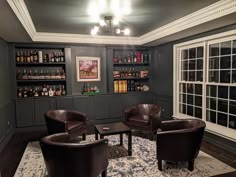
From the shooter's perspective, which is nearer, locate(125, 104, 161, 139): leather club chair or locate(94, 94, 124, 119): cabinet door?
locate(125, 104, 161, 139): leather club chair

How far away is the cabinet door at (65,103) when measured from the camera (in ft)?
16.8

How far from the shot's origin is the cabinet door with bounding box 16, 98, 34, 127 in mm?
4828

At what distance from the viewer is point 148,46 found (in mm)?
5844

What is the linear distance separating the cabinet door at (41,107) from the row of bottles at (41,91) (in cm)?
18

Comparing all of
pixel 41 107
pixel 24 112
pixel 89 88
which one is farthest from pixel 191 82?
pixel 24 112

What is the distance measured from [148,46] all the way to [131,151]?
358cm

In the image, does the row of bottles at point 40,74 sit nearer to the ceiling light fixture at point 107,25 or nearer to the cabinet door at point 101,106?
the cabinet door at point 101,106

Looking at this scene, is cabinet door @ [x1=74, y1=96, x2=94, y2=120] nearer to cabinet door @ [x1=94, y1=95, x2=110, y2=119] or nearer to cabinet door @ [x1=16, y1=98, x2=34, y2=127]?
cabinet door @ [x1=94, y1=95, x2=110, y2=119]

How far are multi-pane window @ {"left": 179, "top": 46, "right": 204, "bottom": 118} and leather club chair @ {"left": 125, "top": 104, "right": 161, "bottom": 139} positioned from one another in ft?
2.82

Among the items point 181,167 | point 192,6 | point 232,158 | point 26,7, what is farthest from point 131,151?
point 26,7

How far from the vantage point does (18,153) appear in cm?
349

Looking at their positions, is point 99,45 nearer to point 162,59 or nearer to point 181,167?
point 162,59

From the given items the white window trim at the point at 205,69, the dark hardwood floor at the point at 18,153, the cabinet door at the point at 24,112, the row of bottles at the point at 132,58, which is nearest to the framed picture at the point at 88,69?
the row of bottles at the point at 132,58

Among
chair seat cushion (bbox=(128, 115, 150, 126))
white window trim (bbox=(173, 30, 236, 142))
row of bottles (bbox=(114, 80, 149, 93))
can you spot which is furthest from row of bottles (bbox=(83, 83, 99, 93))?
white window trim (bbox=(173, 30, 236, 142))
